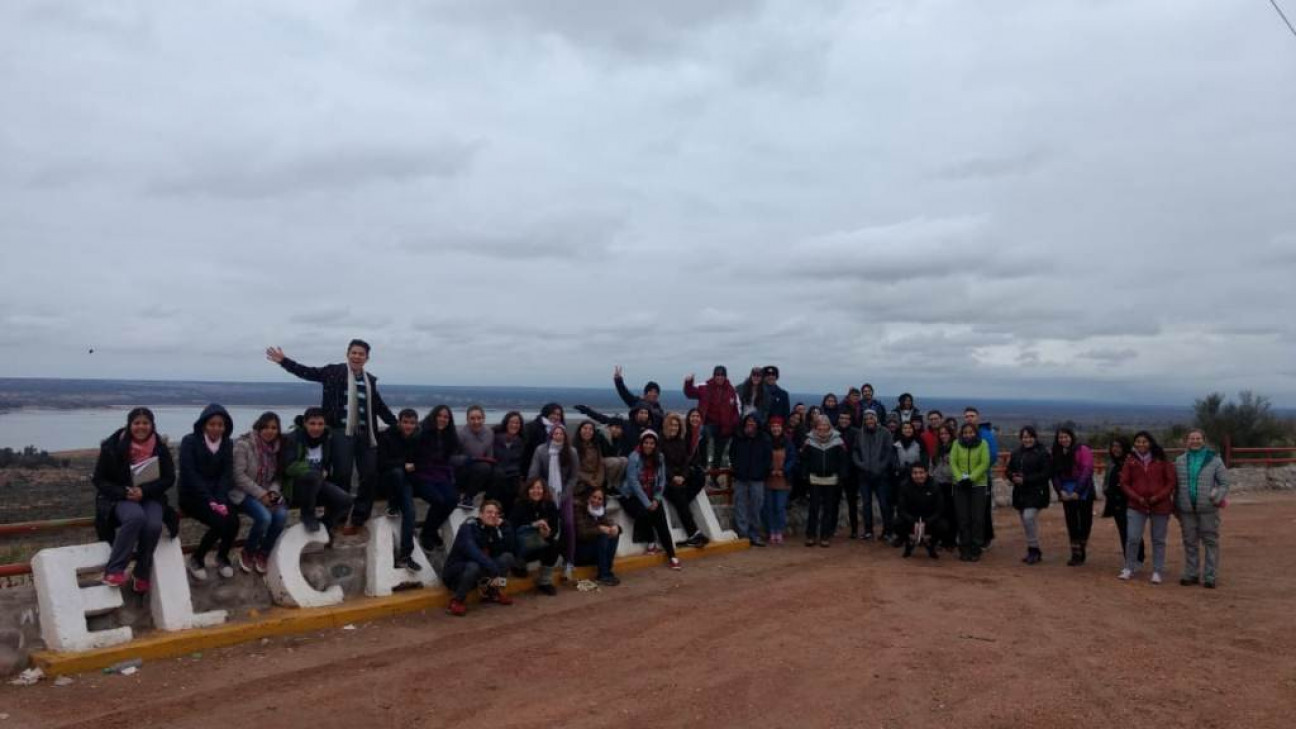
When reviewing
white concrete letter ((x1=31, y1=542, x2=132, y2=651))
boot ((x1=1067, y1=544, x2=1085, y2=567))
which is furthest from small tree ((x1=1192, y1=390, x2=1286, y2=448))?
white concrete letter ((x1=31, y1=542, x2=132, y2=651))

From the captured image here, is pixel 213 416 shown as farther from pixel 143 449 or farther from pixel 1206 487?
pixel 1206 487

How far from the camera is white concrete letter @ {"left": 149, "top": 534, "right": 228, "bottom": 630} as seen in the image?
7.02 metres

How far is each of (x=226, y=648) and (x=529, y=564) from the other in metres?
3.26

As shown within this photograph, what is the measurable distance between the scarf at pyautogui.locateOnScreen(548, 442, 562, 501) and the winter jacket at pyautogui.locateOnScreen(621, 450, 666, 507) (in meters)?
1.16

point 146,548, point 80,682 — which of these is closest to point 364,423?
point 146,548

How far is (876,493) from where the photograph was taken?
40.9 ft

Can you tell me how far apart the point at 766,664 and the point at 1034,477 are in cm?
573

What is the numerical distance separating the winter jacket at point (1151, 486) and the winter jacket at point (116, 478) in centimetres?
941

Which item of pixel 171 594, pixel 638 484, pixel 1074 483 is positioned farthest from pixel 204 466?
pixel 1074 483

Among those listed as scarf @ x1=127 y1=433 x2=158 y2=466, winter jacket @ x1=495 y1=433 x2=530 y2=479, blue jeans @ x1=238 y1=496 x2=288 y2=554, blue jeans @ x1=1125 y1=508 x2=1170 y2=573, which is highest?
scarf @ x1=127 y1=433 x2=158 y2=466

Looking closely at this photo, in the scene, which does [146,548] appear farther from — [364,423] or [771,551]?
[771,551]

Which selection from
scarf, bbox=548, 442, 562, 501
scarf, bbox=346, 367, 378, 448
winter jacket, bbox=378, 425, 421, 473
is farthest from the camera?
scarf, bbox=548, 442, 562, 501

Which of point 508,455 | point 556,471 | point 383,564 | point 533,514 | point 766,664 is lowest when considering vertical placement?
point 766,664

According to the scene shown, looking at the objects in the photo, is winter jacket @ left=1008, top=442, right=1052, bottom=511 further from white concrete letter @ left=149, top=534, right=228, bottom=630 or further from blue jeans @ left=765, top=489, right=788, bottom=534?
white concrete letter @ left=149, top=534, right=228, bottom=630
